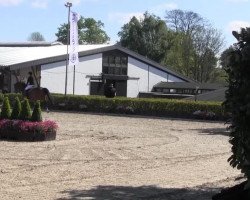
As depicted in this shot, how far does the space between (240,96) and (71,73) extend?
126 feet

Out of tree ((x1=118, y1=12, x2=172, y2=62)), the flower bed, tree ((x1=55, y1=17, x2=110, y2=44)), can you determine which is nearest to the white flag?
the flower bed

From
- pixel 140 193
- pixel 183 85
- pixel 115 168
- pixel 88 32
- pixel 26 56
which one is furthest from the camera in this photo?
pixel 88 32

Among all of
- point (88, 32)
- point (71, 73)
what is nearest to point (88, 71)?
point (71, 73)

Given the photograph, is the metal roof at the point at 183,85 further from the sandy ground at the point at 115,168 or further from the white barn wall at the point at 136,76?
the sandy ground at the point at 115,168

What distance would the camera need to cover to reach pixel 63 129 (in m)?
19.4

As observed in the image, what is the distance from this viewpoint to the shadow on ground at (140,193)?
7729 mm

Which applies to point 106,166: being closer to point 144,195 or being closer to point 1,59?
point 144,195

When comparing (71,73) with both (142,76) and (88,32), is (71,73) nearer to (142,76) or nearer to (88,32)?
(142,76)

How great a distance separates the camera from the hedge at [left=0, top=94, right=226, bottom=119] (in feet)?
92.7

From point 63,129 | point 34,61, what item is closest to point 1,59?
point 34,61

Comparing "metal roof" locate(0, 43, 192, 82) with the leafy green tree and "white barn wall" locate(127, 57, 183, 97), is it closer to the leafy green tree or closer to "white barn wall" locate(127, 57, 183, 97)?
"white barn wall" locate(127, 57, 183, 97)

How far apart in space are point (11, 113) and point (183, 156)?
588 centimetres

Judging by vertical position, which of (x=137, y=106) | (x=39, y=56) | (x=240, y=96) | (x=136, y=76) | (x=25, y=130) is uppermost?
(x=39, y=56)

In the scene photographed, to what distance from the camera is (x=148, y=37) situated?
219 feet
